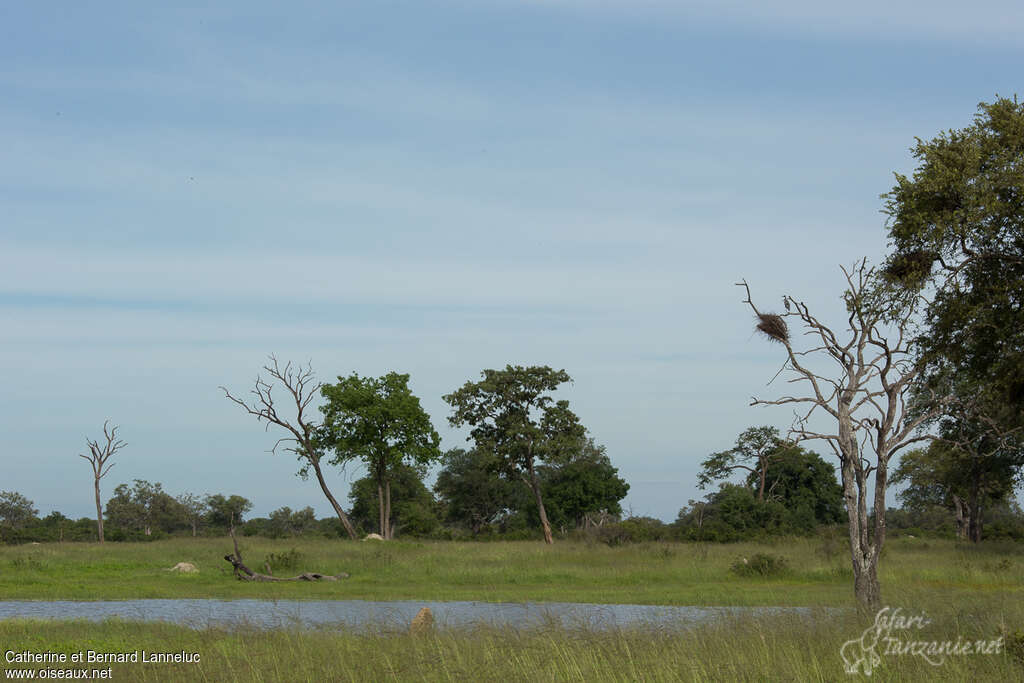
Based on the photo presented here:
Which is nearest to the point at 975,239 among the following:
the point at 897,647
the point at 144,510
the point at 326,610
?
the point at 897,647

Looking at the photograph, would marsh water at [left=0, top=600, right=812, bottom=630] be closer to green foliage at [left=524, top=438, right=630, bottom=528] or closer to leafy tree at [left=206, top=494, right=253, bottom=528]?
green foliage at [left=524, top=438, right=630, bottom=528]

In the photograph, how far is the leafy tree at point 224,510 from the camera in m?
104

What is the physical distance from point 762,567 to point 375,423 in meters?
28.0

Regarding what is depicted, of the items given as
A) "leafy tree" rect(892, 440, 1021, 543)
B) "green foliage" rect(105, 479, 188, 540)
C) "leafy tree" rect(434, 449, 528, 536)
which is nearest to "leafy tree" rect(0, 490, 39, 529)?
"green foliage" rect(105, 479, 188, 540)

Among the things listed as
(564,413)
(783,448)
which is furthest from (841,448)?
(564,413)

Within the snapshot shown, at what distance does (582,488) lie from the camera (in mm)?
64500

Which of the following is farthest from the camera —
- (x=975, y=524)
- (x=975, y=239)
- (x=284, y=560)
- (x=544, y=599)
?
(x=975, y=524)

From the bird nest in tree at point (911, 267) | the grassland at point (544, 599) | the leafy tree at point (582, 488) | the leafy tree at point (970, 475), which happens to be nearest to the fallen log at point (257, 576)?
the grassland at point (544, 599)

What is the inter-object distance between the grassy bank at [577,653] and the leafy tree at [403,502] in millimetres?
57951

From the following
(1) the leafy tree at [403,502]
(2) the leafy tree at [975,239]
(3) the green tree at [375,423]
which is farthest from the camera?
(1) the leafy tree at [403,502]

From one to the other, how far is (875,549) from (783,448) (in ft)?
8.45

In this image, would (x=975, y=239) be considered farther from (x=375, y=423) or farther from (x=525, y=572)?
(x=375, y=423)

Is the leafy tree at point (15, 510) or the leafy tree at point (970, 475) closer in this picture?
the leafy tree at point (970, 475)

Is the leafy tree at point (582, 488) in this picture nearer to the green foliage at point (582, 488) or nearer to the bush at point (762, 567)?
the green foliage at point (582, 488)
